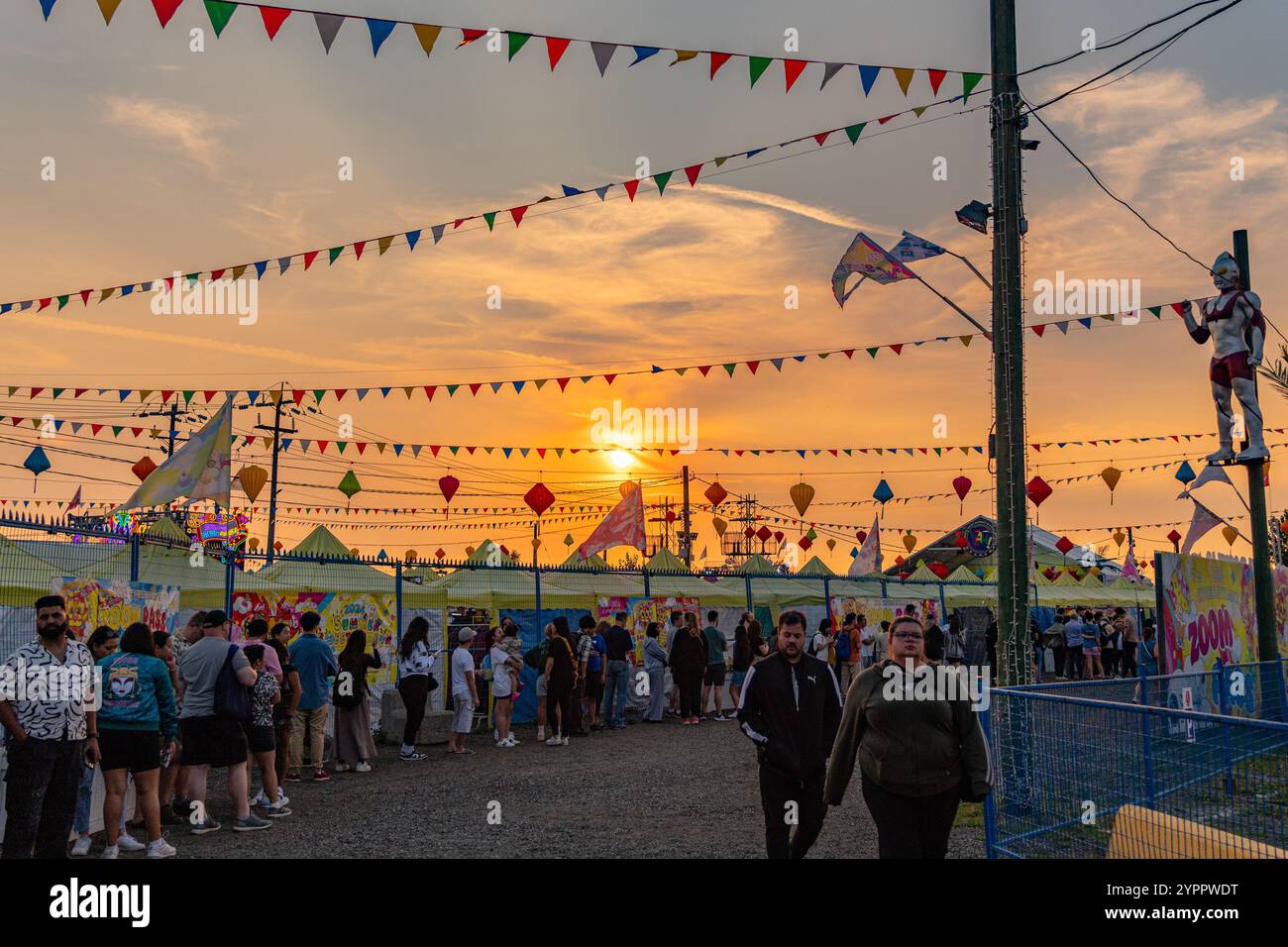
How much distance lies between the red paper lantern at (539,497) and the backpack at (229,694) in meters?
16.7

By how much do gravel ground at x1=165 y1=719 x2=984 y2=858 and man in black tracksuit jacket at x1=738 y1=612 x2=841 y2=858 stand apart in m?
1.88

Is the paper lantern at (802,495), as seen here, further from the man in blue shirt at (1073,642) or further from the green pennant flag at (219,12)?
the green pennant flag at (219,12)

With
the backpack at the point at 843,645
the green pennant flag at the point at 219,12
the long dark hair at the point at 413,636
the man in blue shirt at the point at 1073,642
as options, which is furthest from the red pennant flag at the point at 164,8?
the man in blue shirt at the point at 1073,642

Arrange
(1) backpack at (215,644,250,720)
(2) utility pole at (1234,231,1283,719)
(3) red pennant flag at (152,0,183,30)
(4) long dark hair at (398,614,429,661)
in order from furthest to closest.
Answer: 1. (4) long dark hair at (398,614,429,661)
2. (2) utility pole at (1234,231,1283,719)
3. (1) backpack at (215,644,250,720)
4. (3) red pennant flag at (152,0,183,30)

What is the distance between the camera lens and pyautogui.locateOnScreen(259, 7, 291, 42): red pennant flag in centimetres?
874

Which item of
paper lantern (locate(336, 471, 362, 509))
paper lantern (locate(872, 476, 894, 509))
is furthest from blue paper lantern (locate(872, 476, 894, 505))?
paper lantern (locate(336, 471, 362, 509))

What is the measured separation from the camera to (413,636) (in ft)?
46.3

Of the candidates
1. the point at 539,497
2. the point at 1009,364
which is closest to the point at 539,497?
the point at 539,497

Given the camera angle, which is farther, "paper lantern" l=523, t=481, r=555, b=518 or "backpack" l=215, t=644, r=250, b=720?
"paper lantern" l=523, t=481, r=555, b=518

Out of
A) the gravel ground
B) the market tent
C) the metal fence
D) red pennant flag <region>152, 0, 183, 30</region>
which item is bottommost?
the gravel ground

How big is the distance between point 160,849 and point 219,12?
6.57 m

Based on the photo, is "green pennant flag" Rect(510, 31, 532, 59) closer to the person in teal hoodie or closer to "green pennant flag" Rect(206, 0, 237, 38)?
"green pennant flag" Rect(206, 0, 237, 38)

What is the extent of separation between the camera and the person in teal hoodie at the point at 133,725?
8195 millimetres
